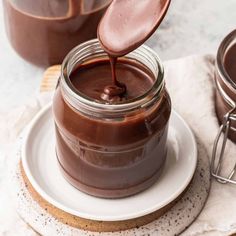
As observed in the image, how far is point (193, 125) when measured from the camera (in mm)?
1237

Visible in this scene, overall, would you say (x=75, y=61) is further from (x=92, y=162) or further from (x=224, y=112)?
(x=224, y=112)

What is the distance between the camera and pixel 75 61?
3.42 ft

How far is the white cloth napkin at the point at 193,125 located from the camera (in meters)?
1.08

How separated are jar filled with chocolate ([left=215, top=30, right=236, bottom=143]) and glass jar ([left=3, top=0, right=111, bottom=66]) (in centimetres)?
34

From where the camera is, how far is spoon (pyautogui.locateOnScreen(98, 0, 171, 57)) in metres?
0.95

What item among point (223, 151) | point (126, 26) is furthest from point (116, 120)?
point (223, 151)

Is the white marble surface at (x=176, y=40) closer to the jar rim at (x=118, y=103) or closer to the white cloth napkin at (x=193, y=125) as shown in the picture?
the white cloth napkin at (x=193, y=125)

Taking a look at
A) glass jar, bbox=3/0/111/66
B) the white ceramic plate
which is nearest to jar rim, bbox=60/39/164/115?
the white ceramic plate

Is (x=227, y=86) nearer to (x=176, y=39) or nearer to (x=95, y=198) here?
(x=95, y=198)

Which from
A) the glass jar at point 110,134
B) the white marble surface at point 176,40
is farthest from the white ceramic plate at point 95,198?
the white marble surface at point 176,40

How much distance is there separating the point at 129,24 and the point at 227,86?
26 centimetres

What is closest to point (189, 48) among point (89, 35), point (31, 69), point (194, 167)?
point (89, 35)

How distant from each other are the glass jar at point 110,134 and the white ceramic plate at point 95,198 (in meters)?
0.02

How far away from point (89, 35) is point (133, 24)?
0.49 metres
